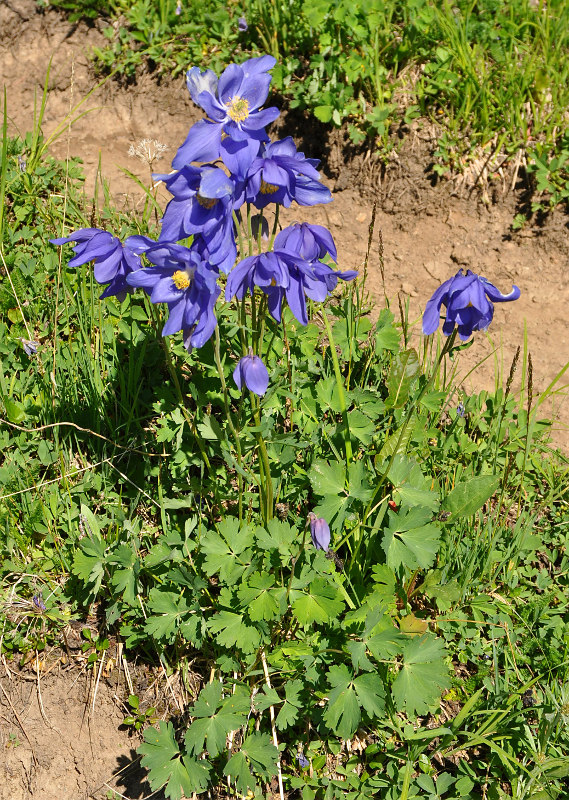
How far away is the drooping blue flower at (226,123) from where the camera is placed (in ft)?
5.59

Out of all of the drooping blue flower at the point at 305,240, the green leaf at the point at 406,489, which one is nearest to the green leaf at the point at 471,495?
the green leaf at the point at 406,489

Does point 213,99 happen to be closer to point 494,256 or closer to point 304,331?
point 304,331

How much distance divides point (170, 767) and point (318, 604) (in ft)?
2.14

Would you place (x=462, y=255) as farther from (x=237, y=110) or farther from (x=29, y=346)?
(x=237, y=110)

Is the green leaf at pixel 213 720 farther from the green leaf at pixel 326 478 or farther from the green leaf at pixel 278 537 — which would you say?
the green leaf at pixel 326 478

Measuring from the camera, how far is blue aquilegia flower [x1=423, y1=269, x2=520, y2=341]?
201cm

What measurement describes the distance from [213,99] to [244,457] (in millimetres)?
1238

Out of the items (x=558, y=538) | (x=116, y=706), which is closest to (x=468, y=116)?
(x=558, y=538)

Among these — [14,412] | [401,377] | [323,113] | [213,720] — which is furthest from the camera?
[323,113]

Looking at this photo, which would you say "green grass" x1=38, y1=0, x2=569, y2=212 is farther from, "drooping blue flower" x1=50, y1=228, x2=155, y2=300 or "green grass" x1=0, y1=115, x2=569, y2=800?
"drooping blue flower" x1=50, y1=228, x2=155, y2=300

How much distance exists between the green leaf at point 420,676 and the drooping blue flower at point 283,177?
1.39 meters

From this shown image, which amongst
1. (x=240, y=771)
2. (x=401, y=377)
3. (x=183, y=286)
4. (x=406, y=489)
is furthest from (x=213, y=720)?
(x=401, y=377)

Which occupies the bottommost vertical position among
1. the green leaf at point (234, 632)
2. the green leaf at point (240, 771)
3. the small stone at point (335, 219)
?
the green leaf at point (240, 771)

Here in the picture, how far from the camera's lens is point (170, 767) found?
210 cm
